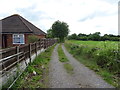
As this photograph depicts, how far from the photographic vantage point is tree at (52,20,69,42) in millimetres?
56438

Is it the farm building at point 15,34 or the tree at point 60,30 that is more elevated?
the tree at point 60,30

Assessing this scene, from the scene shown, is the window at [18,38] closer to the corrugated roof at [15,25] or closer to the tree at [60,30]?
the corrugated roof at [15,25]

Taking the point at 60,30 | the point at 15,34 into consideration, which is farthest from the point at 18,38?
the point at 60,30

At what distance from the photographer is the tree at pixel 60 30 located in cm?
5644

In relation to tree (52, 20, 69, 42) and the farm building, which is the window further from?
tree (52, 20, 69, 42)

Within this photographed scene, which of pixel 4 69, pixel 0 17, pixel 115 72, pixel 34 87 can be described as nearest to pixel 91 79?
pixel 115 72

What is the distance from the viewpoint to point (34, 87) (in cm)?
475

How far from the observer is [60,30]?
2224 inches

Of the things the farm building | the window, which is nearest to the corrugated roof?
the farm building

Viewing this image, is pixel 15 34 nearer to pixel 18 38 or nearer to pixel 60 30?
pixel 18 38

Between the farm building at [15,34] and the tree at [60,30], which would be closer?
the farm building at [15,34]

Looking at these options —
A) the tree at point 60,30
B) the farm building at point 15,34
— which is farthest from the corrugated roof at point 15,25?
the tree at point 60,30

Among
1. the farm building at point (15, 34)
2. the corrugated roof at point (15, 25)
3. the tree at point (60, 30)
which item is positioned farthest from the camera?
the tree at point (60, 30)

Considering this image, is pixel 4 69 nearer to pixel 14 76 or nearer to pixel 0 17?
pixel 14 76
